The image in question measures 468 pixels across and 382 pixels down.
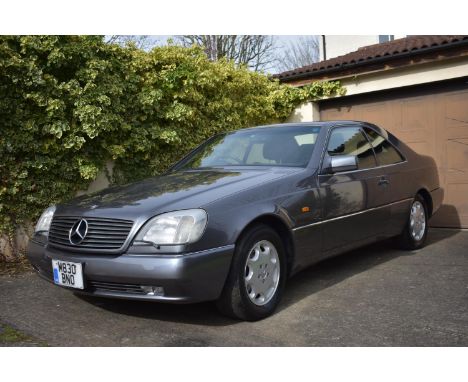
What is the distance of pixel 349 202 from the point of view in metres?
4.52

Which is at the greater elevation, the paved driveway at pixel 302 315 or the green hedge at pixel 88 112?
the green hedge at pixel 88 112

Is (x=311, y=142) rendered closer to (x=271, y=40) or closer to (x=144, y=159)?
(x=144, y=159)

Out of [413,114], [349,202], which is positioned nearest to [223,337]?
[349,202]

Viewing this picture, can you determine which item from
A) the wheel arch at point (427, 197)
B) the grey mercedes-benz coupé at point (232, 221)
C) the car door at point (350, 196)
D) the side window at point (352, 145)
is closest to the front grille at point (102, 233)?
the grey mercedes-benz coupé at point (232, 221)

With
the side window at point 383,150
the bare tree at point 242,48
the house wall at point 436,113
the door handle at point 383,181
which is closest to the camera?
the door handle at point 383,181

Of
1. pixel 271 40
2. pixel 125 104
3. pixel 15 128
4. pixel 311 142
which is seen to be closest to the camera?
pixel 311 142

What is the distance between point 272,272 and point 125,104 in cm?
371

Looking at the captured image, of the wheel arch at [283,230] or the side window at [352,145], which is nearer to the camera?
the wheel arch at [283,230]

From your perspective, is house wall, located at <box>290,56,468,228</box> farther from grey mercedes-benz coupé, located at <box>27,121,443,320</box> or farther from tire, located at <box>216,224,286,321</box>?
tire, located at <box>216,224,286,321</box>

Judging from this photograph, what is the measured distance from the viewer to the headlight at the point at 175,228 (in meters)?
3.17

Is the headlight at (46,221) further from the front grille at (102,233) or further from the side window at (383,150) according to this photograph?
the side window at (383,150)

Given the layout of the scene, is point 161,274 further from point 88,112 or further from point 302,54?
point 302,54

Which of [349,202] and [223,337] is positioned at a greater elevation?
[349,202]

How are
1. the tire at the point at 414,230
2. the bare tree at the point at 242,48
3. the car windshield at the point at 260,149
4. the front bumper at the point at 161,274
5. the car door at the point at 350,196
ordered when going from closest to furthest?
the front bumper at the point at 161,274
the car door at the point at 350,196
the car windshield at the point at 260,149
the tire at the point at 414,230
the bare tree at the point at 242,48
